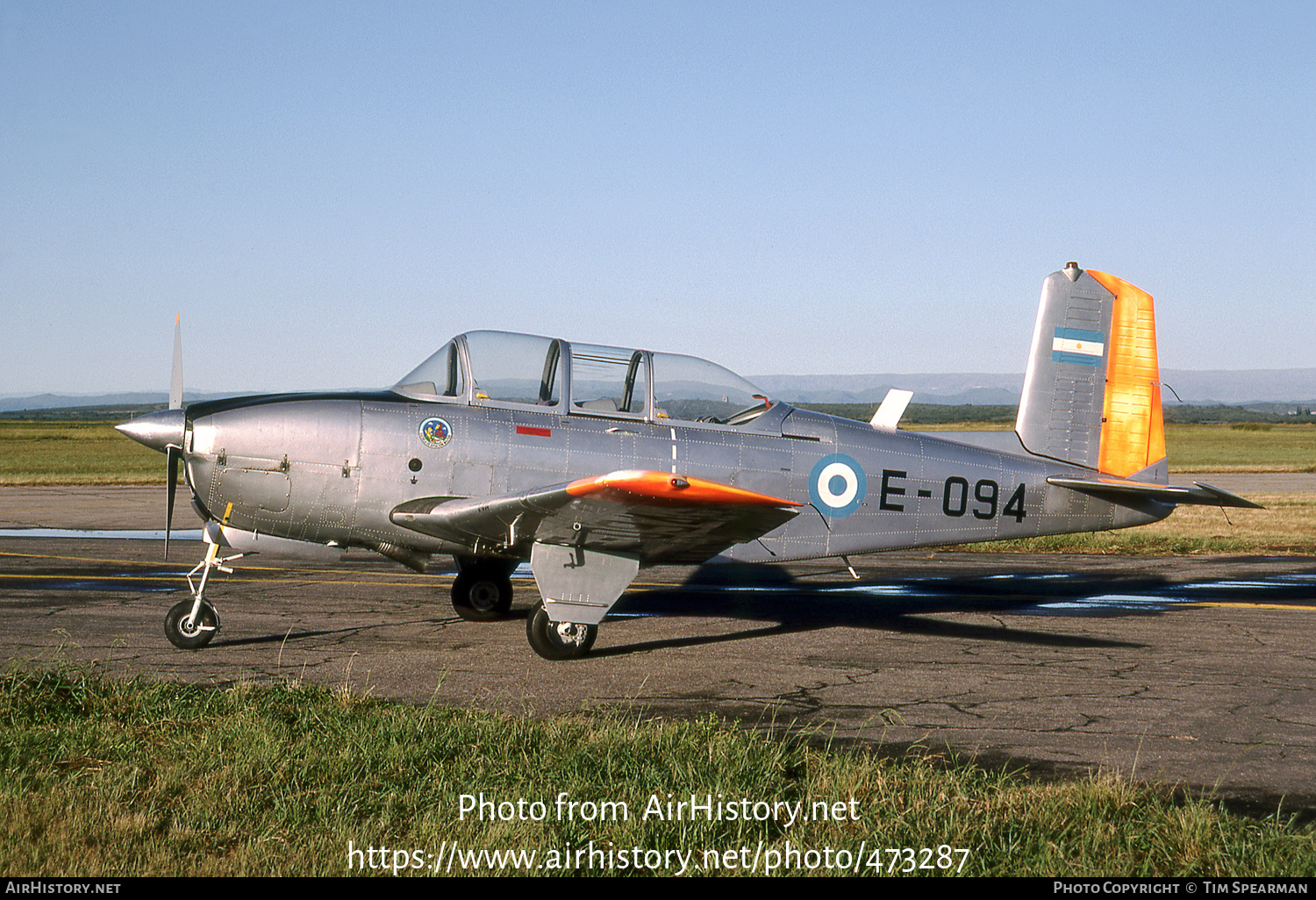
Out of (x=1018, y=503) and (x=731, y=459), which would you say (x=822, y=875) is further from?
(x=1018, y=503)

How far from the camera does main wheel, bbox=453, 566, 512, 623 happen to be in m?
10.1

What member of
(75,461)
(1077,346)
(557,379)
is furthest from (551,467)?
(75,461)

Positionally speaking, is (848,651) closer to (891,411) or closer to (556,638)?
(556,638)

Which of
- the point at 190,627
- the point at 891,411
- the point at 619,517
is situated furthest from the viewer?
the point at 891,411

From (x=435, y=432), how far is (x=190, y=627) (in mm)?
2580

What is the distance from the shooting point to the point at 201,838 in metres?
4.21

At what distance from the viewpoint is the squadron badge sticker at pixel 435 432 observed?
8719mm

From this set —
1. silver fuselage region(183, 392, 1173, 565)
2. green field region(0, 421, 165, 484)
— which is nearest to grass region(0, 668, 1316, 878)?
silver fuselage region(183, 392, 1173, 565)

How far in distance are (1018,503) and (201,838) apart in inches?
328

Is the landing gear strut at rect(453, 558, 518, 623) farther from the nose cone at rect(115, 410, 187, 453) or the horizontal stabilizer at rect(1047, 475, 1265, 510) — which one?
the horizontal stabilizer at rect(1047, 475, 1265, 510)

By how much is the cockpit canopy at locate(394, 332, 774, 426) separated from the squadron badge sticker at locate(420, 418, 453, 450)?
269mm

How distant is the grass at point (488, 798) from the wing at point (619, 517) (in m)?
1.79

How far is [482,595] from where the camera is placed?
10.2 meters

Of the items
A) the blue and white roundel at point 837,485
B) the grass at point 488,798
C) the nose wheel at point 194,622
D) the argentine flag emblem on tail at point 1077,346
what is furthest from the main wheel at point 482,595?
the argentine flag emblem on tail at point 1077,346
